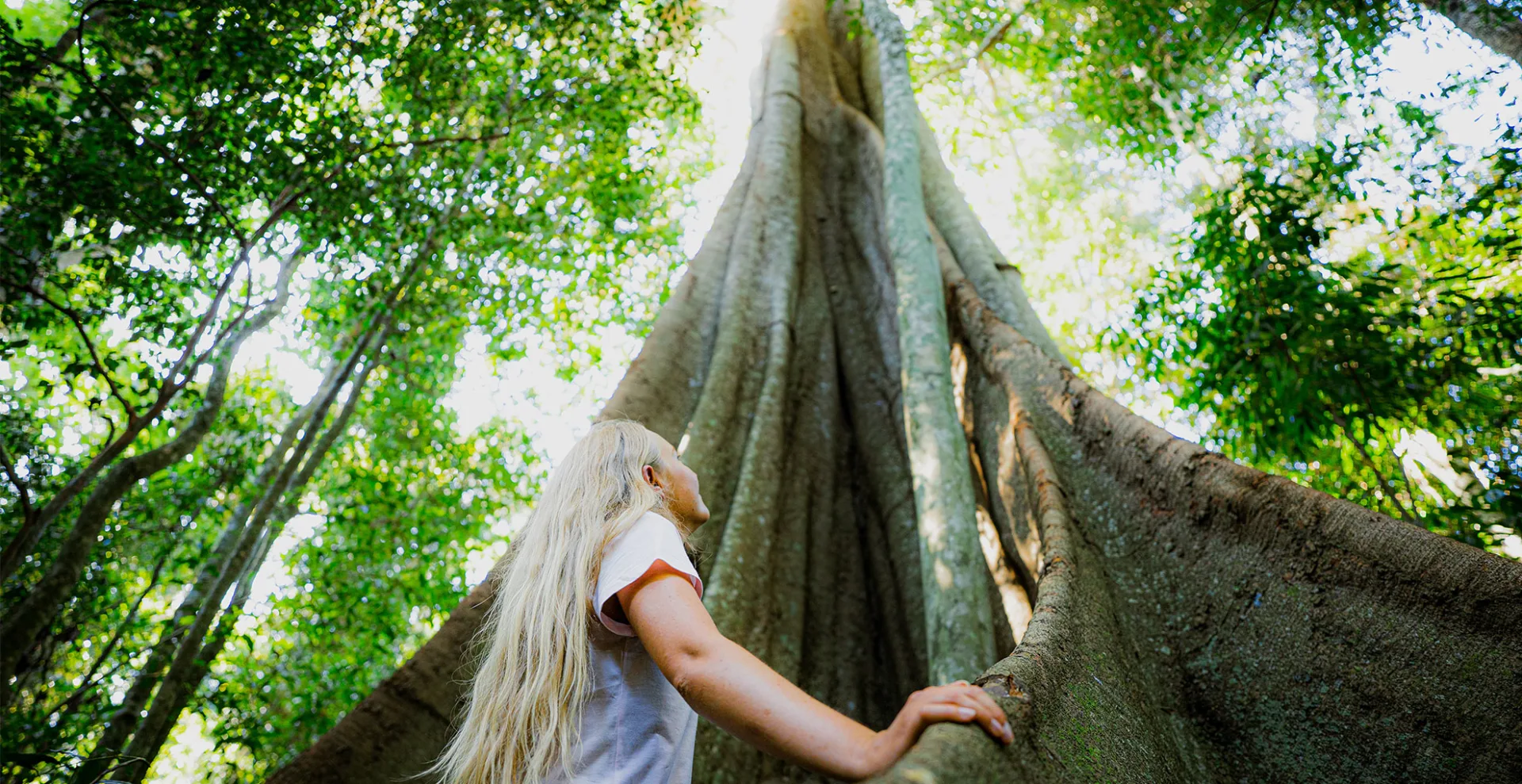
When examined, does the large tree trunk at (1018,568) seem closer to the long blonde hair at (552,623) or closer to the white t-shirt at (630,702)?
the white t-shirt at (630,702)

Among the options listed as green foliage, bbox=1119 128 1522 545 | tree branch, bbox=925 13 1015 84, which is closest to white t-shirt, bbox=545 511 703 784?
green foliage, bbox=1119 128 1522 545

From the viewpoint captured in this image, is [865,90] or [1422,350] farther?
[865,90]

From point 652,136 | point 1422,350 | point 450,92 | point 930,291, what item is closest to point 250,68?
point 450,92

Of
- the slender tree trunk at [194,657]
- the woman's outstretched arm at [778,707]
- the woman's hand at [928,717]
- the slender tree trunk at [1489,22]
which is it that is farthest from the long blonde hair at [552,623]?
the slender tree trunk at [1489,22]

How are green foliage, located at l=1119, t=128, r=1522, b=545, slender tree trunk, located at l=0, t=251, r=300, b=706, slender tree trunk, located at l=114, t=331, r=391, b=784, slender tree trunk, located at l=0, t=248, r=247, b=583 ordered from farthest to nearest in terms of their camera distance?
slender tree trunk, located at l=114, t=331, r=391, b=784 → green foliage, located at l=1119, t=128, r=1522, b=545 → slender tree trunk, located at l=0, t=251, r=300, b=706 → slender tree trunk, located at l=0, t=248, r=247, b=583

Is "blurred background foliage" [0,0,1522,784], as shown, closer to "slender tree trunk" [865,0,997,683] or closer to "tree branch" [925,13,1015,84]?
"tree branch" [925,13,1015,84]

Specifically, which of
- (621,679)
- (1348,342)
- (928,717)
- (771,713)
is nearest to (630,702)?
(621,679)

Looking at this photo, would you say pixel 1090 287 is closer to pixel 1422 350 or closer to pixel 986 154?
pixel 986 154

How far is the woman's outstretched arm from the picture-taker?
4.34 ft

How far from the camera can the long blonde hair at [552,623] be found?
1648 mm

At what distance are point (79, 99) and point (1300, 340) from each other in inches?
262

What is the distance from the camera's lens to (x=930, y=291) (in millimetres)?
3957

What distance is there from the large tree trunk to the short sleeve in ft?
1.92

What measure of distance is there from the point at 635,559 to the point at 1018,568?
242cm
